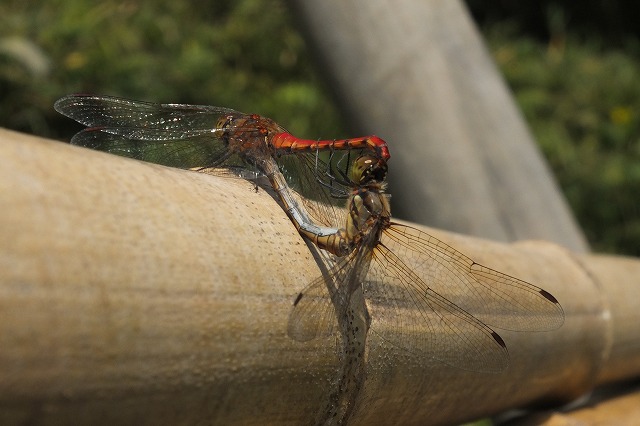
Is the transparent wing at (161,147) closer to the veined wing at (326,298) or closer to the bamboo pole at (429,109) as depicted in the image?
the veined wing at (326,298)

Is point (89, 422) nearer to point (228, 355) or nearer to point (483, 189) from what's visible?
point (228, 355)

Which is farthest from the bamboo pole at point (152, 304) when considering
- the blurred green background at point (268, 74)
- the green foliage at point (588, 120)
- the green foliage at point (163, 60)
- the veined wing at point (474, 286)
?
the green foliage at point (588, 120)

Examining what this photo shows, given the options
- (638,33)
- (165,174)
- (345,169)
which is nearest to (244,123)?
(345,169)

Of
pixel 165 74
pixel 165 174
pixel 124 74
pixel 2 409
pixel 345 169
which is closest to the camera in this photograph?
pixel 2 409

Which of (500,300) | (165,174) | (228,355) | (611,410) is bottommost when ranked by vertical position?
(611,410)

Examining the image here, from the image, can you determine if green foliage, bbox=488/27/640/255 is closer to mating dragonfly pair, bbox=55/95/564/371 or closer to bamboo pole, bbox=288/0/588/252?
bamboo pole, bbox=288/0/588/252

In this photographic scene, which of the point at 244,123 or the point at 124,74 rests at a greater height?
the point at 244,123

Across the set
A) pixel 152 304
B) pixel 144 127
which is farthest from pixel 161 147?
pixel 152 304
